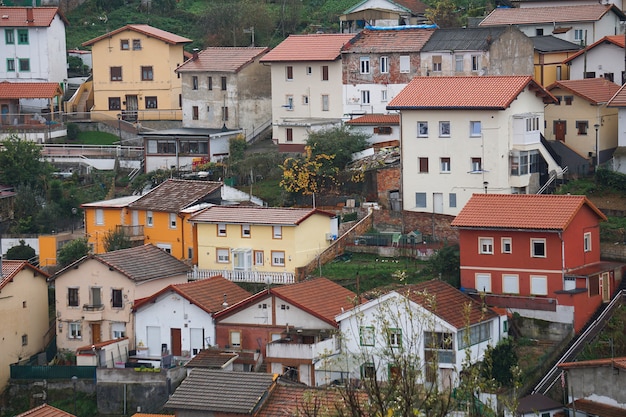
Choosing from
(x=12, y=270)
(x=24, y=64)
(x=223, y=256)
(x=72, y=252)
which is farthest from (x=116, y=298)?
(x=24, y=64)

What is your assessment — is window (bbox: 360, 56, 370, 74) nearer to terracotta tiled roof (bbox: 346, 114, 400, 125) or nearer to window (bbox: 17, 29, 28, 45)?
terracotta tiled roof (bbox: 346, 114, 400, 125)

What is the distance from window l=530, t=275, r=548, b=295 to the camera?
164 ft

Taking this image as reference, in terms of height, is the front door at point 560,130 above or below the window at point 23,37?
below

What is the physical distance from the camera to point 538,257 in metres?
50.2

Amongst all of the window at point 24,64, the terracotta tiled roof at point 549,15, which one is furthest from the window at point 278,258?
the window at point 24,64

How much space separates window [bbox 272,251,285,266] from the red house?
719cm

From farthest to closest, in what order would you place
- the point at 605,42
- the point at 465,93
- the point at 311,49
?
1. the point at 311,49
2. the point at 605,42
3. the point at 465,93

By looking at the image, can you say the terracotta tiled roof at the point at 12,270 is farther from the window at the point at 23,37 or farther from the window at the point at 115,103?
the window at the point at 23,37

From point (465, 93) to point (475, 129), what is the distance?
1485 millimetres

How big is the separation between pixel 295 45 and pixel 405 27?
17.6 ft

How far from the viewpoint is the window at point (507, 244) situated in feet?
166

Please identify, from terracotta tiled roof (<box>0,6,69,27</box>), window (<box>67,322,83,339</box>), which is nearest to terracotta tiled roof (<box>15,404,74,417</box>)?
window (<box>67,322,83,339</box>)

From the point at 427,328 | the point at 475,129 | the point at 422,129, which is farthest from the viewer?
the point at 422,129

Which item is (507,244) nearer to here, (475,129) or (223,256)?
(475,129)
